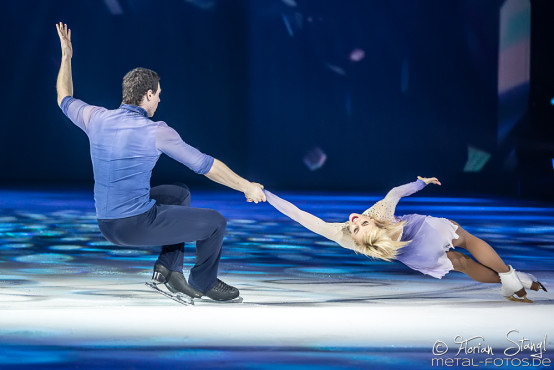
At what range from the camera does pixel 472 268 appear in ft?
13.3

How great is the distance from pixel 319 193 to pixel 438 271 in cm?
878

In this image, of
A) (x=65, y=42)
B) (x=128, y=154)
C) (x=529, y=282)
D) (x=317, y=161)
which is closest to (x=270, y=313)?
(x=128, y=154)

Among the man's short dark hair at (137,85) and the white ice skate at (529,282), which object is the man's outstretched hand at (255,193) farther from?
the white ice skate at (529,282)

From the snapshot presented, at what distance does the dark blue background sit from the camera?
13.9 metres

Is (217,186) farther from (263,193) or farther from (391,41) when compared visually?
(263,193)

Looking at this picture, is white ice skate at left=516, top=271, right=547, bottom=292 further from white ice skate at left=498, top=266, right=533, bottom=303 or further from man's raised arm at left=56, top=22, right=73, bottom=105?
man's raised arm at left=56, top=22, right=73, bottom=105

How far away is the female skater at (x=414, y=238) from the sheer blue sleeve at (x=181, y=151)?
0.42m

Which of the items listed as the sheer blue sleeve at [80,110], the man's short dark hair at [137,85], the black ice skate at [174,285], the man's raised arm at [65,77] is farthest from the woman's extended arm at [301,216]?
the man's raised arm at [65,77]

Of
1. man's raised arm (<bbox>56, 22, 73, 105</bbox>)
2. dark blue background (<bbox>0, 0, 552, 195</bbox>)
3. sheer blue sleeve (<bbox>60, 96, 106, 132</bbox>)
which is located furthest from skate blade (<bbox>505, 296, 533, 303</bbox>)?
dark blue background (<bbox>0, 0, 552, 195</bbox>)

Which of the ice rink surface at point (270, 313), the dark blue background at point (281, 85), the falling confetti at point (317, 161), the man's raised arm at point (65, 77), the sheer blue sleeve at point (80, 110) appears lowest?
the ice rink surface at point (270, 313)

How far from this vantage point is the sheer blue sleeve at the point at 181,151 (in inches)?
137

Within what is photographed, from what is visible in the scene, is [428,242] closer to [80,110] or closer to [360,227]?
[360,227]

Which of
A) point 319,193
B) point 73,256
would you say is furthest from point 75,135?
point 73,256

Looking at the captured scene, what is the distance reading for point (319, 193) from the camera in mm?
12688
